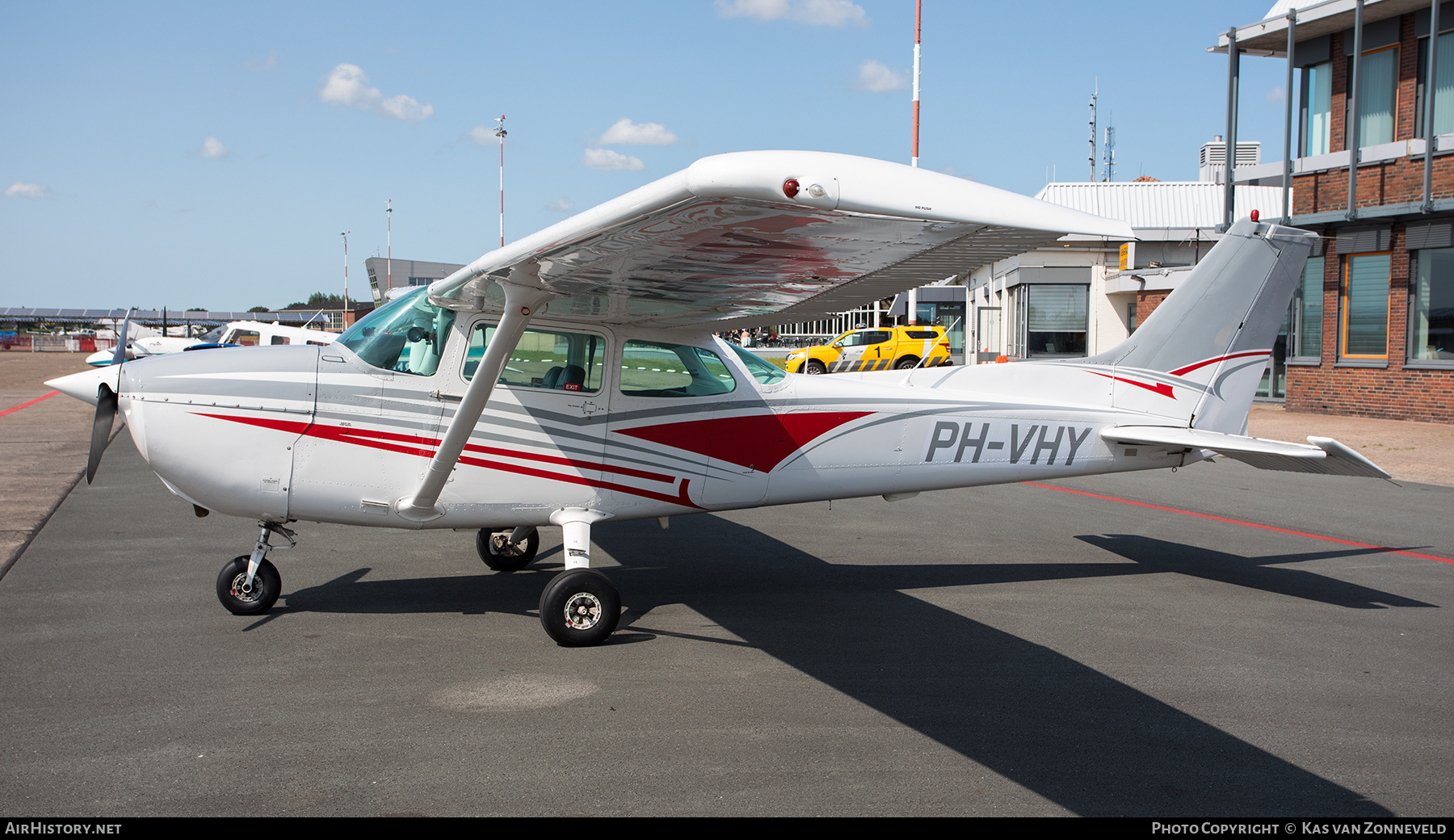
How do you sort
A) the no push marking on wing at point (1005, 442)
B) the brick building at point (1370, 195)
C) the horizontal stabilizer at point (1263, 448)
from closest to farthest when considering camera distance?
the horizontal stabilizer at point (1263, 448) → the no push marking on wing at point (1005, 442) → the brick building at point (1370, 195)

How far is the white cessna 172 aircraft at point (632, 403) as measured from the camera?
4453mm

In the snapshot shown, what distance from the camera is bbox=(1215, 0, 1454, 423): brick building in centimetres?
1703

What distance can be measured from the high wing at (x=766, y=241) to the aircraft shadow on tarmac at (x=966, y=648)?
192 cm

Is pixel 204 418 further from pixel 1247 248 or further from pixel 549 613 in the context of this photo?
pixel 1247 248

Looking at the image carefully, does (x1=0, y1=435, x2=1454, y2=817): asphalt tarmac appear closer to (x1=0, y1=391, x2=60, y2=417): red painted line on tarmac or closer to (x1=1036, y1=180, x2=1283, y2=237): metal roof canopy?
(x1=0, y1=391, x2=60, y2=417): red painted line on tarmac

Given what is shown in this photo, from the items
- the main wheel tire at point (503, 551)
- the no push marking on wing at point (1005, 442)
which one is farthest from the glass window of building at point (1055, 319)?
the main wheel tire at point (503, 551)

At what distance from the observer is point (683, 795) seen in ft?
10.9

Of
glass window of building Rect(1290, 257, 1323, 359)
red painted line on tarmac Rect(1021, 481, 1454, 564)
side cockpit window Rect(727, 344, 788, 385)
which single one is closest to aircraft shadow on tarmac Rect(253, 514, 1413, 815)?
red painted line on tarmac Rect(1021, 481, 1454, 564)

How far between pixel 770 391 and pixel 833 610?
1.46 meters

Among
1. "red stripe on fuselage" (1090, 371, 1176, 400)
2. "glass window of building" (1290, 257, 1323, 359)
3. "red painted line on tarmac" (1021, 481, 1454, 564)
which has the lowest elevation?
"red painted line on tarmac" (1021, 481, 1454, 564)

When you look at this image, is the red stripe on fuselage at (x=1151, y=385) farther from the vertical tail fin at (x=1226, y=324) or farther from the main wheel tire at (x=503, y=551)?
the main wheel tire at (x=503, y=551)

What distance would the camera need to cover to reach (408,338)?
5.36 m

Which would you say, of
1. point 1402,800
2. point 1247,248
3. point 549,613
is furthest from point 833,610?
point 1247,248

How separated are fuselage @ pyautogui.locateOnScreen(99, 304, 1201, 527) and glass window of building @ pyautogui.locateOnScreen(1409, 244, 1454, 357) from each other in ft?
48.5
